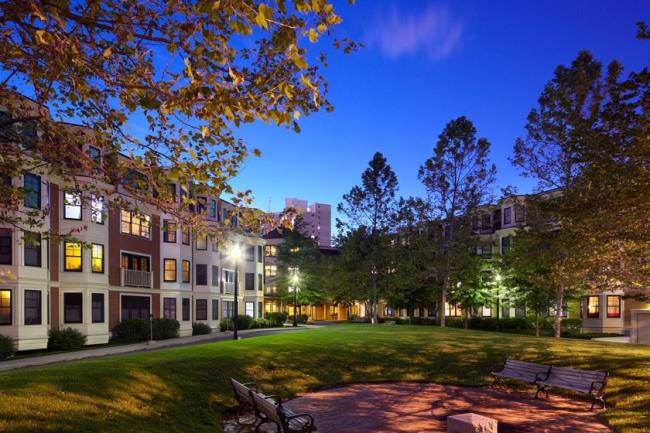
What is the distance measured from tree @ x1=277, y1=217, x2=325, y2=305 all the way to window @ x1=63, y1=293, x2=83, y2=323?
96.0 feet

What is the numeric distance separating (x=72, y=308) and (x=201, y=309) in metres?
14.1

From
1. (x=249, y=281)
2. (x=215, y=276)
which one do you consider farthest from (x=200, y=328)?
(x=249, y=281)

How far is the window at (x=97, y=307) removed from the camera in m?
30.1

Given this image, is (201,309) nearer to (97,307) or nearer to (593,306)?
(97,307)

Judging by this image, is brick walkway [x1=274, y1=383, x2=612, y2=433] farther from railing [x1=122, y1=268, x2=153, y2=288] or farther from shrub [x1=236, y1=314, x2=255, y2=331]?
shrub [x1=236, y1=314, x2=255, y2=331]

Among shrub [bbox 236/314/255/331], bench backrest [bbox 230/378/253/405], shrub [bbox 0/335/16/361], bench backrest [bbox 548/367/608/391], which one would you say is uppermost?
bench backrest [bbox 230/378/253/405]

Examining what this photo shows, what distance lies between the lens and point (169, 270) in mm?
38562

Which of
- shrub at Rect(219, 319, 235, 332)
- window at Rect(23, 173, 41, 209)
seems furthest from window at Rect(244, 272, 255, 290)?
window at Rect(23, 173, 41, 209)

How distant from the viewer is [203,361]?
13.7 metres

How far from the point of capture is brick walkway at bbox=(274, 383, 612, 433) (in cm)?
990

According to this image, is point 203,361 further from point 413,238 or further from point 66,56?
point 413,238

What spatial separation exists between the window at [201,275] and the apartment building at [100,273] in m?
0.09

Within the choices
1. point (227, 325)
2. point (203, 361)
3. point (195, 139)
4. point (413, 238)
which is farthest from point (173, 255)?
point (195, 139)

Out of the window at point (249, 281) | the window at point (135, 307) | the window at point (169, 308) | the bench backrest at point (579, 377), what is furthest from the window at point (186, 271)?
the bench backrest at point (579, 377)
